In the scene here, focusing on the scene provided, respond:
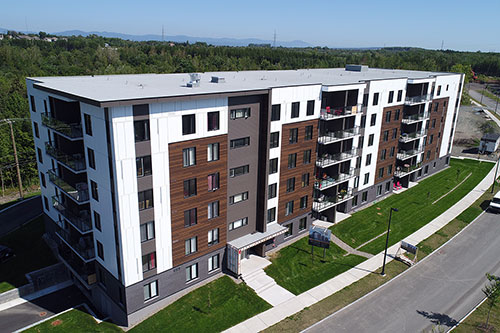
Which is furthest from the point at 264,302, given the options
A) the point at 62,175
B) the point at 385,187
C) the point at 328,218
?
the point at 385,187

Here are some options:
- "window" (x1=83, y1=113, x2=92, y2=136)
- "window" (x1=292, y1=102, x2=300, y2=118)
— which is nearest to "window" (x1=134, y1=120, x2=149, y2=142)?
"window" (x1=83, y1=113, x2=92, y2=136)

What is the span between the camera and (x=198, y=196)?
32.4 m

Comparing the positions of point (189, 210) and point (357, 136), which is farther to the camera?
point (357, 136)

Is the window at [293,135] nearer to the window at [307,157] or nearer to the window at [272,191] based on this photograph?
→ the window at [307,157]

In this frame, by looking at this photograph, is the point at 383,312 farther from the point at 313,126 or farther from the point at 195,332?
the point at 313,126

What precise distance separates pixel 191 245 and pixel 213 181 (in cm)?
637

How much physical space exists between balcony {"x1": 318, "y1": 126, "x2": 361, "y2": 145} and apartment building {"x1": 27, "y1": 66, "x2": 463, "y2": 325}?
0.51 ft

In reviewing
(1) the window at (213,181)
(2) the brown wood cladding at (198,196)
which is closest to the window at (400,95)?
(2) the brown wood cladding at (198,196)

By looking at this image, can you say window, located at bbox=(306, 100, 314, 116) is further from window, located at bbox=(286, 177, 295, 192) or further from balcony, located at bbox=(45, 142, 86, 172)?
balcony, located at bbox=(45, 142, 86, 172)

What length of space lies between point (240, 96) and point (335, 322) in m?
22.1

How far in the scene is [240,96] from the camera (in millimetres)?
33375

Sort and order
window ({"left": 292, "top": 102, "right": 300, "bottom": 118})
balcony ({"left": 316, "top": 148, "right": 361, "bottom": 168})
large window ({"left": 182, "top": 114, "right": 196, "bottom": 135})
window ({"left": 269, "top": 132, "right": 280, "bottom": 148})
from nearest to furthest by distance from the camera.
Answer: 1. large window ({"left": 182, "top": 114, "right": 196, "bottom": 135})
2. window ({"left": 269, "top": 132, "right": 280, "bottom": 148})
3. window ({"left": 292, "top": 102, "right": 300, "bottom": 118})
4. balcony ({"left": 316, "top": 148, "right": 361, "bottom": 168})

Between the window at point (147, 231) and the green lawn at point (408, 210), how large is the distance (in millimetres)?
25074

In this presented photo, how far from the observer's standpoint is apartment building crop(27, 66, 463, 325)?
27.6 metres
